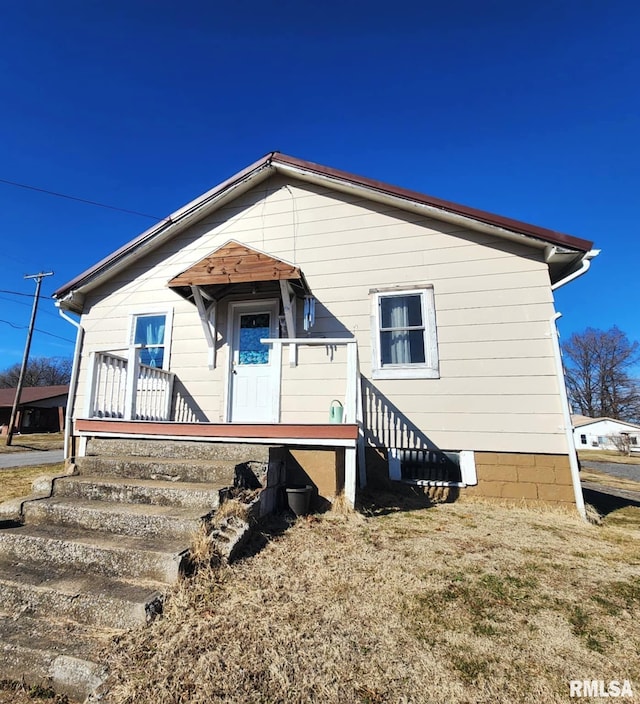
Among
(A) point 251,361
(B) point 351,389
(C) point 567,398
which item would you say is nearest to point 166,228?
(A) point 251,361

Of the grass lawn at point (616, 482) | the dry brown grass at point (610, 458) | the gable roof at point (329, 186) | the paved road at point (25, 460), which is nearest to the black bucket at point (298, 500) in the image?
the gable roof at point (329, 186)

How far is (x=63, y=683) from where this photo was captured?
6.26 ft

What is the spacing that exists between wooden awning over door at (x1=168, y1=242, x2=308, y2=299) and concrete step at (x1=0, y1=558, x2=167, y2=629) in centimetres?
423

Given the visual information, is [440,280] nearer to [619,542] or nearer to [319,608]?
[619,542]

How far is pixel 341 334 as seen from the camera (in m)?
6.44

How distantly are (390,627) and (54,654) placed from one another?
1.90m

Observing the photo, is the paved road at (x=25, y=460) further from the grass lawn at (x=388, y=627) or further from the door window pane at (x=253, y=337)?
the grass lawn at (x=388, y=627)

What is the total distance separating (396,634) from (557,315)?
506 cm

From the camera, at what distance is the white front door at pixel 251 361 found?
6.52 meters

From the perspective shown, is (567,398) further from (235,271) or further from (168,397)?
(168,397)

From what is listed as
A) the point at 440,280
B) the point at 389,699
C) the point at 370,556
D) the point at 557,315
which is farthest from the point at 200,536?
the point at 557,315

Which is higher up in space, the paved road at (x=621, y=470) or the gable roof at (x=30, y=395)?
the gable roof at (x=30, y=395)

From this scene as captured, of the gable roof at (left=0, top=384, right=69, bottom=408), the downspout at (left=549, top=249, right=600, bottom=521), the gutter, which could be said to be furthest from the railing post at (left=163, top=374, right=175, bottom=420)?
the gable roof at (left=0, top=384, right=69, bottom=408)

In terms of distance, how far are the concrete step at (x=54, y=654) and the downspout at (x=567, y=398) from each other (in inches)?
219
